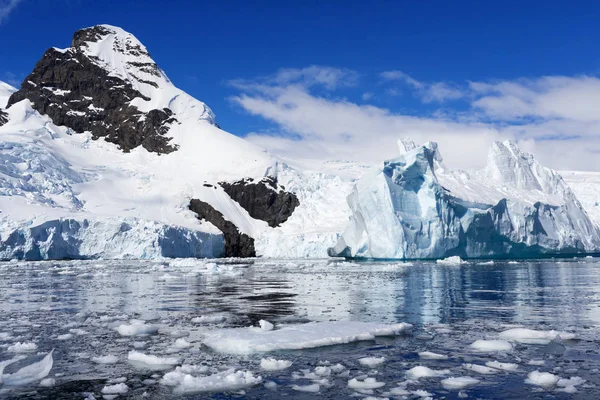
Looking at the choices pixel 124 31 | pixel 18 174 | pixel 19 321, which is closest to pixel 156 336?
pixel 19 321

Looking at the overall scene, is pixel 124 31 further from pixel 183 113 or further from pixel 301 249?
pixel 301 249

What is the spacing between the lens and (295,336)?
1008 centimetres

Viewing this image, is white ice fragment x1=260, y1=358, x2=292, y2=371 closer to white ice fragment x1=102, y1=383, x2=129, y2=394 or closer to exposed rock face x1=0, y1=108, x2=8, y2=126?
white ice fragment x1=102, y1=383, x2=129, y2=394

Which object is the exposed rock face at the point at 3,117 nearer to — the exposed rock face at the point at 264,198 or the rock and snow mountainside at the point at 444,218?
the exposed rock face at the point at 264,198

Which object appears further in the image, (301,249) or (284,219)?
(284,219)

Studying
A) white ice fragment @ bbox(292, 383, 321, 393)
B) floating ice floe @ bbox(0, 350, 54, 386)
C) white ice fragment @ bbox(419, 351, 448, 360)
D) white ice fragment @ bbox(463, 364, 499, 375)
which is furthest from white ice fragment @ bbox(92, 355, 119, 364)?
white ice fragment @ bbox(463, 364, 499, 375)

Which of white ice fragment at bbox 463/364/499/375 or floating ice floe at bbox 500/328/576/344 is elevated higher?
floating ice floe at bbox 500/328/576/344

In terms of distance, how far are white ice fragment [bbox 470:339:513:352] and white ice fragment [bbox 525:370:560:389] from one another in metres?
2.00

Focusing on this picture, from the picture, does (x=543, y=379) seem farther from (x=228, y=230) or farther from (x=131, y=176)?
(x=131, y=176)

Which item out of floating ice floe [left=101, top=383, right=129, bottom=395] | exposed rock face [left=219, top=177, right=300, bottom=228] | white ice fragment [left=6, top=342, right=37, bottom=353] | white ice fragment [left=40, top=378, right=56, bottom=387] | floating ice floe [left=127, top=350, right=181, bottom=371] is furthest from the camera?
exposed rock face [left=219, top=177, right=300, bottom=228]

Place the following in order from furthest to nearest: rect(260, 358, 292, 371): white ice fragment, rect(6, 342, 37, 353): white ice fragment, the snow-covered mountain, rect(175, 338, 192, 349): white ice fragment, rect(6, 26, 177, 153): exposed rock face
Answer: rect(6, 26, 177, 153): exposed rock face, the snow-covered mountain, rect(175, 338, 192, 349): white ice fragment, rect(6, 342, 37, 353): white ice fragment, rect(260, 358, 292, 371): white ice fragment

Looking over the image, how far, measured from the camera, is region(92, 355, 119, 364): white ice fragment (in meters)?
8.62

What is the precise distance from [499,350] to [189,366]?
5.34m

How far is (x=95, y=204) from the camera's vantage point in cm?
7588
